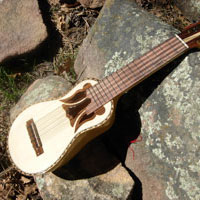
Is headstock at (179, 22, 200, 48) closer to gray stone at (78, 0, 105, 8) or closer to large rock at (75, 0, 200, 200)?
large rock at (75, 0, 200, 200)

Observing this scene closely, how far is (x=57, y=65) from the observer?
280 centimetres

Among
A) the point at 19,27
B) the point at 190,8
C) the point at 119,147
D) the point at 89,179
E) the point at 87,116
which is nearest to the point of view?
the point at 87,116

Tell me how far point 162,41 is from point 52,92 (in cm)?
109

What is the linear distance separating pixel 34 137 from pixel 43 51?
4.16ft

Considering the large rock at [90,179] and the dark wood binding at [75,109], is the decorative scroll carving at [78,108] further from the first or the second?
the large rock at [90,179]

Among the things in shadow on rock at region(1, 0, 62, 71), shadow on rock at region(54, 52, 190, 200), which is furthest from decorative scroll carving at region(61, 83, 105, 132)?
shadow on rock at region(1, 0, 62, 71)

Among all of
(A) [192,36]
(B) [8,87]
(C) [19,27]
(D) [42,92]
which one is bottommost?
(B) [8,87]

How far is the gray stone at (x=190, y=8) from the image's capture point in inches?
97.4

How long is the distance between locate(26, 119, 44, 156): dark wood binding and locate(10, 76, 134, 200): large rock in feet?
0.98

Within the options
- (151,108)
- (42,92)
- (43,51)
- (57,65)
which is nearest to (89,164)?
(151,108)

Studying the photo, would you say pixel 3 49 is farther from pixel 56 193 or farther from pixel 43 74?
pixel 56 193

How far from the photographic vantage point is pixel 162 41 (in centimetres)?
193

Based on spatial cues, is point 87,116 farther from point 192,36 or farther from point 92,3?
point 92,3

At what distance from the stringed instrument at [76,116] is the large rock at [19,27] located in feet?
3.35
